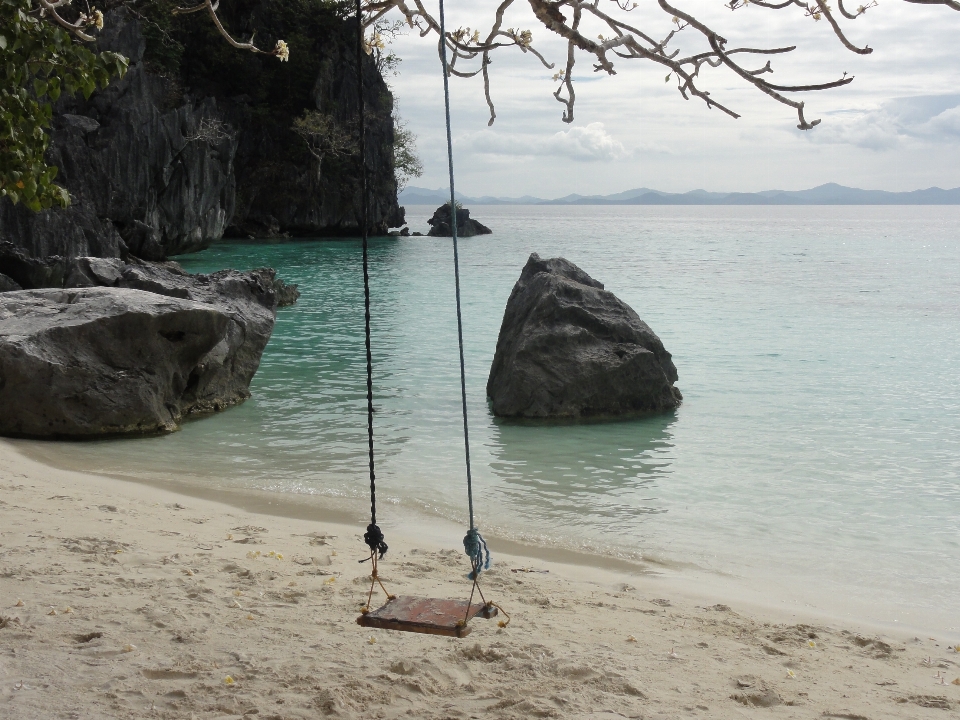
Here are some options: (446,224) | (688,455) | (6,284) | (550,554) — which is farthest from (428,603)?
(446,224)

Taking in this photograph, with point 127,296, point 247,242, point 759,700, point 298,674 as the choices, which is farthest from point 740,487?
point 247,242

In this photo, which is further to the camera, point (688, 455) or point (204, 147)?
point (204, 147)

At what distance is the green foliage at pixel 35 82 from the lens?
3.73 meters

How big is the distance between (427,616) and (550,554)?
9.46 feet

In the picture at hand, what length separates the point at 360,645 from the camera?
439cm

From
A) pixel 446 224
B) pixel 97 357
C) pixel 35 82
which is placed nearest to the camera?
pixel 35 82

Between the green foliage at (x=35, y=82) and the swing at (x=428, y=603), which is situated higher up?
the green foliage at (x=35, y=82)

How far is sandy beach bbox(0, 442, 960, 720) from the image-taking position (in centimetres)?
377

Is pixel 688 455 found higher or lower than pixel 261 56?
lower

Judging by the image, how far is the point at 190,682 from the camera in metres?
3.83

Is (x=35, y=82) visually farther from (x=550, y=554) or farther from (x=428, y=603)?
(x=550, y=554)

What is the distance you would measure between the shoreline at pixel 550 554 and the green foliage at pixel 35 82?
354cm

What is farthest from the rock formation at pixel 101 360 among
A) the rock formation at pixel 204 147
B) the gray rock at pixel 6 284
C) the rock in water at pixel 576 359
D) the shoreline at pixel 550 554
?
the rock formation at pixel 204 147

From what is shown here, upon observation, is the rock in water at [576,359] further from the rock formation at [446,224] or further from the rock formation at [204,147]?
the rock formation at [446,224]
